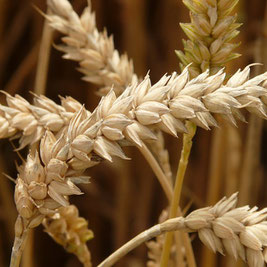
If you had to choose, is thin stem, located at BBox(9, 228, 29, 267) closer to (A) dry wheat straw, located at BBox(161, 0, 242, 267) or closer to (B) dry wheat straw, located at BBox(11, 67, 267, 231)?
(B) dry wheat straw, located at BBox(11, 67, 267, 231)

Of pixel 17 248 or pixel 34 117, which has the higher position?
pixel 34 117

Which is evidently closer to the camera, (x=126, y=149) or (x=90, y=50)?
(x=90, y=50)

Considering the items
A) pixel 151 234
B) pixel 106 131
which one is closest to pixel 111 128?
pixel 106 131

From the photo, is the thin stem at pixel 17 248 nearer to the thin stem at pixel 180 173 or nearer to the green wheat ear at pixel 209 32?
the thin stem at pixel 180 173

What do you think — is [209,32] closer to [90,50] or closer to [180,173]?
[180,173]

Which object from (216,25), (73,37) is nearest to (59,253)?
(73,37)

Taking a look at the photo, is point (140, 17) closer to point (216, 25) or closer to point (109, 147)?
point (216, 25)

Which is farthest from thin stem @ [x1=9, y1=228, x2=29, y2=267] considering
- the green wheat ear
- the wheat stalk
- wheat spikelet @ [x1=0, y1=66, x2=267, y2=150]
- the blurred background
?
the blurred background
